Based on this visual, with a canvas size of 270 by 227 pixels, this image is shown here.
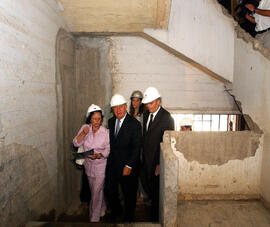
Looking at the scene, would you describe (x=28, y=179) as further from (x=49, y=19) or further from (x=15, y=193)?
(x=49, y=19)

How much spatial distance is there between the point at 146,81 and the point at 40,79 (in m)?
2.58

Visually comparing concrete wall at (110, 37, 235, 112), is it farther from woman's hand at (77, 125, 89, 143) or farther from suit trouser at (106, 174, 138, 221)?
suit trouser at (106, 174, 138, 221)

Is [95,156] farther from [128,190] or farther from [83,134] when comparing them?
[128,190]

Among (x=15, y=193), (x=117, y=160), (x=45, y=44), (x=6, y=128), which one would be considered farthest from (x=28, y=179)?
(x=45, y=44)

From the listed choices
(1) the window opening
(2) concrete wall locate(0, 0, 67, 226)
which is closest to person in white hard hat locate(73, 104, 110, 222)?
(2) concrete wall locate(0, 0, 67, 226)

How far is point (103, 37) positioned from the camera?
4.90m

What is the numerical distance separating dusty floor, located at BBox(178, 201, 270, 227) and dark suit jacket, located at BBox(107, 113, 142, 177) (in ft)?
3.55

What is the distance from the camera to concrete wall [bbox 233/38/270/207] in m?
3.20

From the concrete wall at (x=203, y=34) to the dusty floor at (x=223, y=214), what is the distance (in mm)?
2530

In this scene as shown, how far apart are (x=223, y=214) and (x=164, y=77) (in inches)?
123

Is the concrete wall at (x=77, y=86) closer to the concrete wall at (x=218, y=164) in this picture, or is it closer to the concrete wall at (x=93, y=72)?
the concrete wall at (x=93, y=72)

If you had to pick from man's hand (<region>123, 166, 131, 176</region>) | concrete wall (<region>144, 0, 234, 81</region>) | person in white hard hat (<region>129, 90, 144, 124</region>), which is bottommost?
man's hand (<region>123, 166, 131, 176</region>)

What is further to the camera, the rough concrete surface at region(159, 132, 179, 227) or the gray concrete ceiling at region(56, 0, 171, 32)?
the gray concrete ceiling at region(56, 0, 171, 32)

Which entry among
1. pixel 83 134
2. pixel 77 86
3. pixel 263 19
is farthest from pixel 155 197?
pixel 263 19
